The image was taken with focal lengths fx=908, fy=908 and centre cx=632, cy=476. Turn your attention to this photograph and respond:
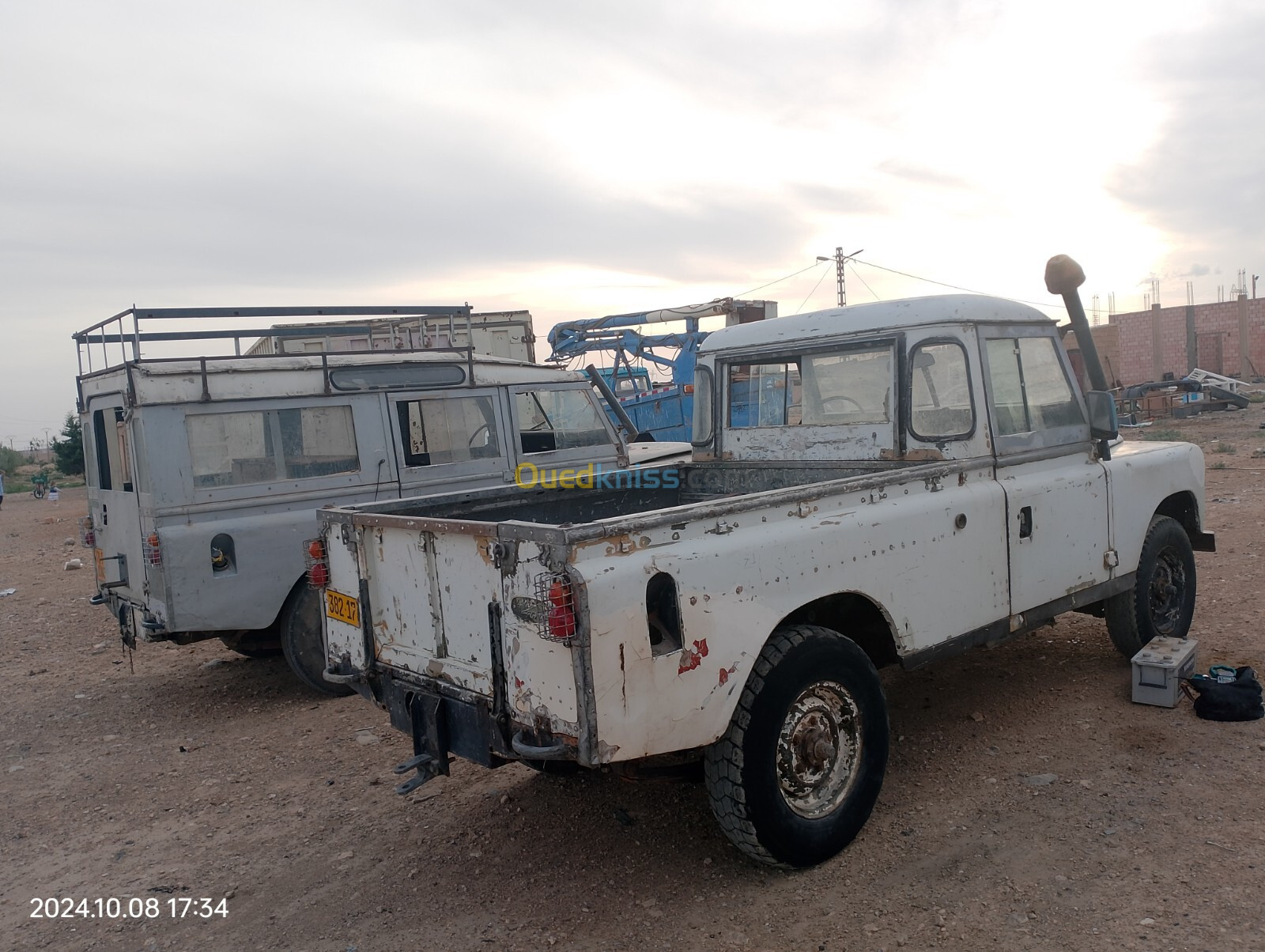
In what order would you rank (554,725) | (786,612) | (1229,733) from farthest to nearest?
(1229,733) < (786,612) < (554,725)

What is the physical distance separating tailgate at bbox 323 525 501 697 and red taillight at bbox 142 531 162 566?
2077 millimetres

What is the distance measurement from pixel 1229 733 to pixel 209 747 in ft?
17.4

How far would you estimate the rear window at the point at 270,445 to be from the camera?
568 centimetres

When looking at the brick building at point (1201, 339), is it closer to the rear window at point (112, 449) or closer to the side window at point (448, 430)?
the side window at point (448, 430)

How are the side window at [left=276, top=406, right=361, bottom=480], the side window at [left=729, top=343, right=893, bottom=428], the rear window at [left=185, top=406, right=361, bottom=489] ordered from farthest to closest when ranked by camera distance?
1. the side window at [left=276, top=406, right=361, bottom=480]
2. the rear window at [left=185, top=406, right=361, bottom=489]
3. the side window at [left=729, top=343, right=893, bottom=428]

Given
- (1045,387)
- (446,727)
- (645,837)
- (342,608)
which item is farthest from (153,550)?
(1045,387)

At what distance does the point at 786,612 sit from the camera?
3.17 m

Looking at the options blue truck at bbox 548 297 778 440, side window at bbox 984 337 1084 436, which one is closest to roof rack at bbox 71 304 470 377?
side window at bbox 984 337 1084 436

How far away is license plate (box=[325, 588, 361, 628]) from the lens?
146 inches

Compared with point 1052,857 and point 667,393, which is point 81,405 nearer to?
point 1052,857

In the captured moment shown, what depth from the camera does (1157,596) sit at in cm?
530

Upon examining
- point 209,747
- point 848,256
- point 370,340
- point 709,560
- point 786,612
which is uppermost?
point 848,256

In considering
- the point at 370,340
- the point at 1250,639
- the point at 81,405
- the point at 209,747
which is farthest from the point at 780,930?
the point at 370,340

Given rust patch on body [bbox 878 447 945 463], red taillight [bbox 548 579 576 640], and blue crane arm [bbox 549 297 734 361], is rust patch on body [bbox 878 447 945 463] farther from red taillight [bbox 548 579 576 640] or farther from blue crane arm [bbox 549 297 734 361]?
blue crane arm [bbox 549 297 734 361]
